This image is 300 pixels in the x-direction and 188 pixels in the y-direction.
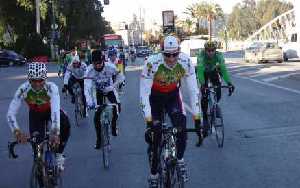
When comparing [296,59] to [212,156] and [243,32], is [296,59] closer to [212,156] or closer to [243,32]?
[212,156]

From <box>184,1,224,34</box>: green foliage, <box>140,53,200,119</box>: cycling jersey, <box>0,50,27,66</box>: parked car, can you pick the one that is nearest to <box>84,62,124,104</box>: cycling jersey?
<box>140,53,200,119</box>: cycling jersey

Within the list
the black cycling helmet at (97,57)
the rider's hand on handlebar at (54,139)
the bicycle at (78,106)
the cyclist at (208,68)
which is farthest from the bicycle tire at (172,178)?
the bicycle at (78,106)

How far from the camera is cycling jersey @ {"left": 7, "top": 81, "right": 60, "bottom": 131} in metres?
6.86

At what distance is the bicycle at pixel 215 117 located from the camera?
1077 cm

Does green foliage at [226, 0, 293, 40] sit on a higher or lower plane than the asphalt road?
higher

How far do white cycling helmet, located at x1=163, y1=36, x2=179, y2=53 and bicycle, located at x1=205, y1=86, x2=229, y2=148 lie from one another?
Answer: 4.07m

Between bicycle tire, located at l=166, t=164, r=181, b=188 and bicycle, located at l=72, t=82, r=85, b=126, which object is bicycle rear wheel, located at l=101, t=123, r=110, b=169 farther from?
bicycle, located at l=72, t=82, r=85, b=126

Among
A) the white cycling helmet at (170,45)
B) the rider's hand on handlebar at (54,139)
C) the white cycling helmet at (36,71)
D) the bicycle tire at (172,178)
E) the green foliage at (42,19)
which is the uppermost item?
the green foliage at (42,19)

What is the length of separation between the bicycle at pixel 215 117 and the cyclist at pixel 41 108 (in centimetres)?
395

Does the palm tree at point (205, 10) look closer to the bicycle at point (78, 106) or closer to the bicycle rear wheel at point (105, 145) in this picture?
the bicycle at point (78, 106)

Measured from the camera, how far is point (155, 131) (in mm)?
6789

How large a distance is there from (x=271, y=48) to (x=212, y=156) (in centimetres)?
3414

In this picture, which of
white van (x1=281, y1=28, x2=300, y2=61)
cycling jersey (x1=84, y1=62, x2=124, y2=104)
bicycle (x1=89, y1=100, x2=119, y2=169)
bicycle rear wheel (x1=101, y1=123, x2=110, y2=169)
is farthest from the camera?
white van (x1=281, y1=28, x2=300, y2=61)

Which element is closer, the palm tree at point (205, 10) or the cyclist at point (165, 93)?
the cyclist at point (165, 93)
